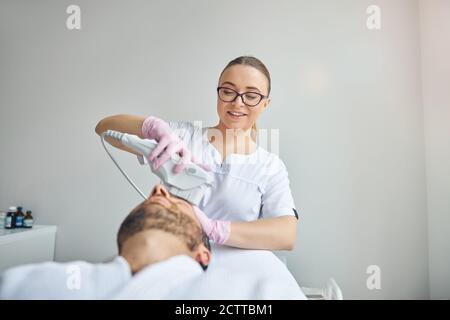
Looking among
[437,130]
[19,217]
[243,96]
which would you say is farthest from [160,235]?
[437,130]

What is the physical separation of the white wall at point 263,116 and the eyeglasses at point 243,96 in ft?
0.98

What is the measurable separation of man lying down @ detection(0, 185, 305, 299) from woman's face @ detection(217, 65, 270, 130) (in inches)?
18.7

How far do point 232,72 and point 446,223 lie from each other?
917 millimetres

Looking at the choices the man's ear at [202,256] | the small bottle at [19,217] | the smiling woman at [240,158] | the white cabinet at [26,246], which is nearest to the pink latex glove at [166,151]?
the smiling woman at [240,158]

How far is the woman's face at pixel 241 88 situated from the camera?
3.52ft

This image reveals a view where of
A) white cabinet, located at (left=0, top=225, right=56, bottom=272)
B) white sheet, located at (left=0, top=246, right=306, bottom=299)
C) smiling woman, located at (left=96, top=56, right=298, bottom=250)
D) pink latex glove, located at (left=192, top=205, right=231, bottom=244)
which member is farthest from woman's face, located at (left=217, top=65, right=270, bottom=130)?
white cabinet, located at (left=0, top=225, right=56, bottom=272)

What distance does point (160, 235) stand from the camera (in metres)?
0.64

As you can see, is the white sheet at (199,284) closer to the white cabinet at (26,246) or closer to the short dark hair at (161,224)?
the short dark hair at (161,224)

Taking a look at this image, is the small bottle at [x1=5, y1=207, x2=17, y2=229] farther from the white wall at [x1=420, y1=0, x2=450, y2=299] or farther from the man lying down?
the white wall at [x1=420, y1=0, x2=450, y2=299]

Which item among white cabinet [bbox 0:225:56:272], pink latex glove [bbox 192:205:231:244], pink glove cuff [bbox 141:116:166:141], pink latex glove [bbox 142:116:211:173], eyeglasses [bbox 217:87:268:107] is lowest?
white cabinet [bbox 0:225:56:272]

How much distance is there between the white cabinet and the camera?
107 cm

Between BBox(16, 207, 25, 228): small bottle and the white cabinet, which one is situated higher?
BBox(16, 207, 25, 228): small bottle
